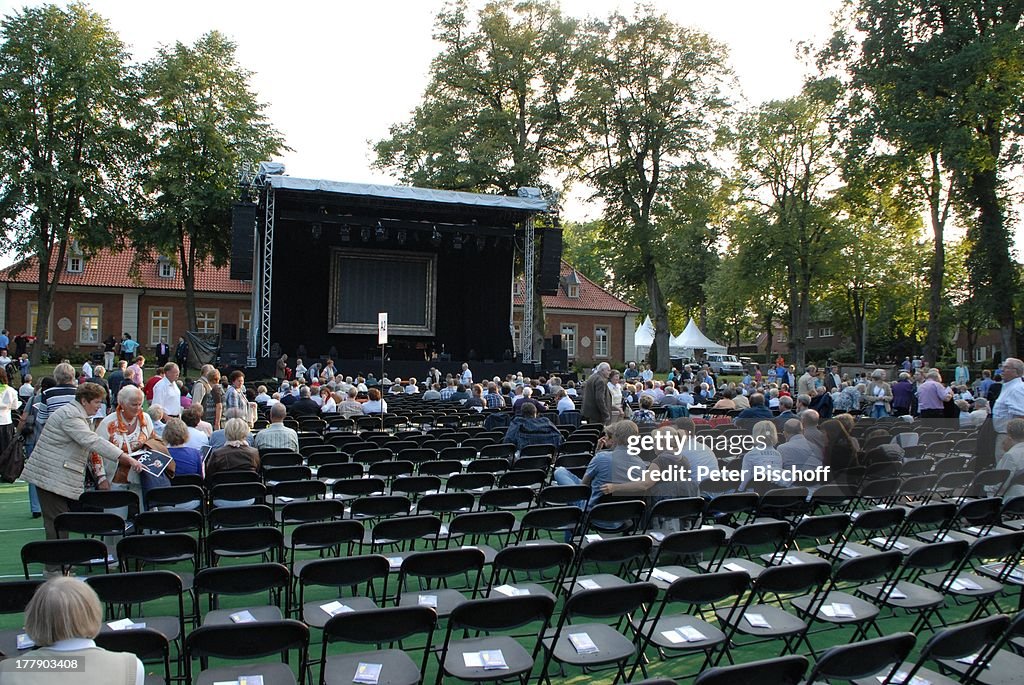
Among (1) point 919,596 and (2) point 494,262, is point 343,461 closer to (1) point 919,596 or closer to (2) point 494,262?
(1) point 919,596

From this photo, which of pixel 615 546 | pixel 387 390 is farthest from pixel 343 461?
pixel 387 390

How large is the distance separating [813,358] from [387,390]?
146 feet

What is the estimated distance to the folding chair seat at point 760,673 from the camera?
2551 millimetres

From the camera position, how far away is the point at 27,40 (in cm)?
2567

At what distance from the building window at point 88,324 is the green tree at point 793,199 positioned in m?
29.4

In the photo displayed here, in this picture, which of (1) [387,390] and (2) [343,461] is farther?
(1) [387,390]

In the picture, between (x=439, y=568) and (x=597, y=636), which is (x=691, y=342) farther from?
(x=597, y=636)

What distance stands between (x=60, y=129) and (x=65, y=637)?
29.3 m

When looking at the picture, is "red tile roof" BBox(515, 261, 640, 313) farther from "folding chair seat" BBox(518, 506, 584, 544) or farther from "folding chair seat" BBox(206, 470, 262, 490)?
"folding chair seat" BBox(518, 506, 584, 544)

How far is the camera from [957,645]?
9.58 feet

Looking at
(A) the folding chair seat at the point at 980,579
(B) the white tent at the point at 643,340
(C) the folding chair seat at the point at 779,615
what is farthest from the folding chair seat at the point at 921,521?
(B) the white tent at the point at 643,340

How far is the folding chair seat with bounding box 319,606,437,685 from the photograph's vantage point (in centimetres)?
307

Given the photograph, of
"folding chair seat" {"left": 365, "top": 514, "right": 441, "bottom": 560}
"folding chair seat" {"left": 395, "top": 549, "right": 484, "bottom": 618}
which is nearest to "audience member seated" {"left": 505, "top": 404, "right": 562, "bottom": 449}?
"folding chair seat" {"left": 365, "top": 514, "right": 441, "bottom": 560}

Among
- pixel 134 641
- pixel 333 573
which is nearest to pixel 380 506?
pixel 333 573
